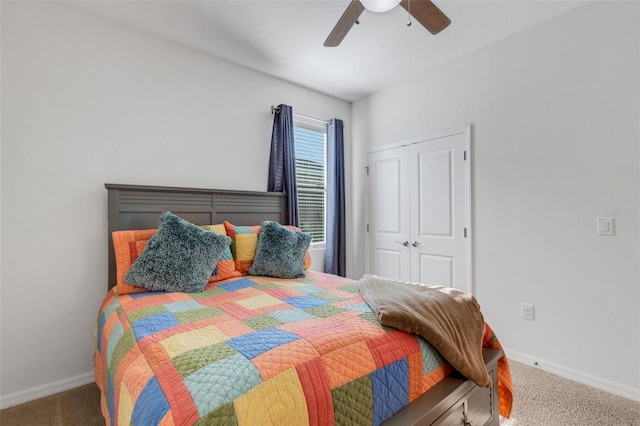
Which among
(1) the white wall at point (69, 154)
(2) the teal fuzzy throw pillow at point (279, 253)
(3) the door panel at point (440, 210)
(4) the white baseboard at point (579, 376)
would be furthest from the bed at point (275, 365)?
(3) the door panel at point (440, 210)

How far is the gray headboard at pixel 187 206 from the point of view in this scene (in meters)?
2.27

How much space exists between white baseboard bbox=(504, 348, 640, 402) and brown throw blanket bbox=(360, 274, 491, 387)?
1370 mm

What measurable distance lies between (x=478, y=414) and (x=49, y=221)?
281 centimetres

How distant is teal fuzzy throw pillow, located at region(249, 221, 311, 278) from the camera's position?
90.6 inches

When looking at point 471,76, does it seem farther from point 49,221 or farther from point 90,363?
point 90,363

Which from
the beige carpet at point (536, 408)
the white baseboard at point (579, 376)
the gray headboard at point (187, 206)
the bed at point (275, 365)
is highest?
the gray headboard at point (187, 206)

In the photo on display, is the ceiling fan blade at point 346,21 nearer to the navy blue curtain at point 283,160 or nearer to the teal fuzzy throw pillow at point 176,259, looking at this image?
the navy blue curtain at point 283,160

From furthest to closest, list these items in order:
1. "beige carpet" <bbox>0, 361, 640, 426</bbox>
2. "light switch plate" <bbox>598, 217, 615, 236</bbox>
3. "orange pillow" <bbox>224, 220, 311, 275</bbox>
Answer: "orange pillow" <bbox>224, 220, 311, 275</bbox>
"light switch plate" <bbox>598, 217, 615, 236</bbox>
"beige carpet" <bbox>0, 361, 640, 426</bbox>

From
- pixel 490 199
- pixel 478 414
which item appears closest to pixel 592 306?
pixel 490 199

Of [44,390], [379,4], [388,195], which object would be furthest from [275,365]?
[388,195]

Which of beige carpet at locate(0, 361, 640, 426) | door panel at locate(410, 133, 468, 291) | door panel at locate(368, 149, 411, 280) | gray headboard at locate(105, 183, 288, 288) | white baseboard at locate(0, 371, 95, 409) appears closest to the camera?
beige carpet at locate(0, 361, 640, 426)

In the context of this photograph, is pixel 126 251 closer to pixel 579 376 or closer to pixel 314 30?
pixel 314 30

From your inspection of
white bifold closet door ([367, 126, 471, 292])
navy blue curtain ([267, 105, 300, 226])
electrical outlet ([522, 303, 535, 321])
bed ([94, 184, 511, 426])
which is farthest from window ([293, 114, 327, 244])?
electrical outlet ([522, 303, 535, 321])

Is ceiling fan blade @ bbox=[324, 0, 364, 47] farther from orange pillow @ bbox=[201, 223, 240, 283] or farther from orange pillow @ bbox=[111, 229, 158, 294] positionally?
orange pillow @ bbox=[111, 229, 158, 294]
